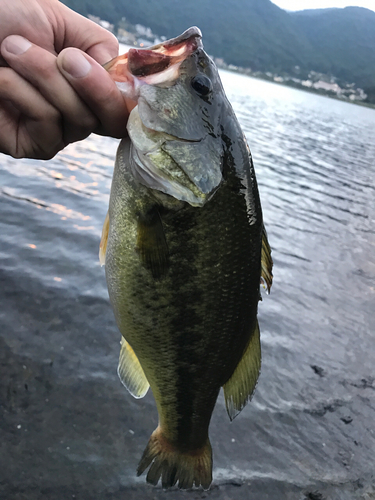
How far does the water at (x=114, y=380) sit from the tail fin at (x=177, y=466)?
3.14 feet

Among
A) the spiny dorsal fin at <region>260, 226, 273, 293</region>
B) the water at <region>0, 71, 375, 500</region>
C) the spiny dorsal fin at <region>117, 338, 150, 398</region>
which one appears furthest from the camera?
the water at <region>0, 71, 375, 500</region>

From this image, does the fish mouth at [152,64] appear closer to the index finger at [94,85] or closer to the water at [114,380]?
the index finger at [94,85]

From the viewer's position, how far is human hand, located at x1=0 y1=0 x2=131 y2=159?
5.44 ft

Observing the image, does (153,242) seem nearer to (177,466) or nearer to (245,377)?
(245,377)

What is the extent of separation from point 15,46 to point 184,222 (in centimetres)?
107

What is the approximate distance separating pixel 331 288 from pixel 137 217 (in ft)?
24.0

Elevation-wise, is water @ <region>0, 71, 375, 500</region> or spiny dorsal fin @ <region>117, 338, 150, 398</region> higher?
spiny dorsal fin @ <region>117, 338, 150, 398</region>

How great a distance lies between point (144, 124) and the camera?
1763 millimetres

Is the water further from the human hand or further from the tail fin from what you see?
the human hand

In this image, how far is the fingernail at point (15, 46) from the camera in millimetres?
1647

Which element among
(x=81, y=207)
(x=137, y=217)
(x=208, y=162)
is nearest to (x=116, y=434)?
(x=137, y=217)

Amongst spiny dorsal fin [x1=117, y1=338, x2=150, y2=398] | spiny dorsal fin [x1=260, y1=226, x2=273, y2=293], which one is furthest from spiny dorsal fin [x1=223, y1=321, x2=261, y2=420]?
spiny dorsal fin [x1=117, y1=338, x2=150, y2=398]

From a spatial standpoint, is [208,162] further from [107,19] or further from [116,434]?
[107,19]

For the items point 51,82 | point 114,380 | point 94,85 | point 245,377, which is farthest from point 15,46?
point 114,380
